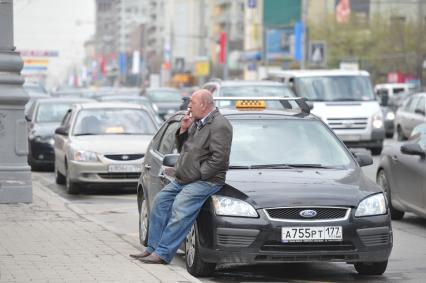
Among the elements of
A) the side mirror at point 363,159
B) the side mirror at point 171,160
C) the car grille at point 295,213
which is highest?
the side mirror at point 171,160

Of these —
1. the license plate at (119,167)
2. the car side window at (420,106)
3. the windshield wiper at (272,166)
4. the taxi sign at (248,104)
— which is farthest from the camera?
the car side window at (420,106)

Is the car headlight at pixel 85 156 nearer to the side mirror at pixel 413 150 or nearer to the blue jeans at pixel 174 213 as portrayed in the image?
the side mirror at pixel 413 150

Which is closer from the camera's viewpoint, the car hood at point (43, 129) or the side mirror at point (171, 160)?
the side mirror at point (171, 160)

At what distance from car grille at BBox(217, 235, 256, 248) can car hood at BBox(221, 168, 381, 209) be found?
28 centimetres

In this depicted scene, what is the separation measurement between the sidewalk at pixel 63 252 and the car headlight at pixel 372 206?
151 cm

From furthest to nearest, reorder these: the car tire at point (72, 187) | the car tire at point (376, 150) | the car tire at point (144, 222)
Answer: the car tire at point (376, 150), the car tire at point (72, 187), the car tire at point (144, 222)

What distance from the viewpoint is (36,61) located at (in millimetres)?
104062

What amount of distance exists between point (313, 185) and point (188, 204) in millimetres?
1071

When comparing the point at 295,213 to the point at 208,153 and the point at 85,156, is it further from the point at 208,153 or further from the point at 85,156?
the point at 85,156

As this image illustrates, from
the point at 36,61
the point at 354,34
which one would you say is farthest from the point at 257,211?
the point at 36,61

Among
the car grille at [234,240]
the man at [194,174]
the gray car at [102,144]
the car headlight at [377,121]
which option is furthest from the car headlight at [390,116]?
the car grille at [234,240]

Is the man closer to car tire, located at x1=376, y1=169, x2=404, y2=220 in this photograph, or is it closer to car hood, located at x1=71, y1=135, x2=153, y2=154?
car tire, located at x1=376, y1=169, x2=404, y2=220

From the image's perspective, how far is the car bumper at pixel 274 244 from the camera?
30.0ft

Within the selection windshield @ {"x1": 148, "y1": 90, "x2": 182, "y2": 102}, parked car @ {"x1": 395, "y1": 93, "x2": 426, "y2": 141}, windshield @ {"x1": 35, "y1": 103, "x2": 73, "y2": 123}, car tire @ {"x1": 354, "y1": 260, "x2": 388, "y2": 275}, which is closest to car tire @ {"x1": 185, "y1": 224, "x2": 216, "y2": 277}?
car tire @ {"x1": 354, "y1": 260, "x2": 388, "y2": 275}
